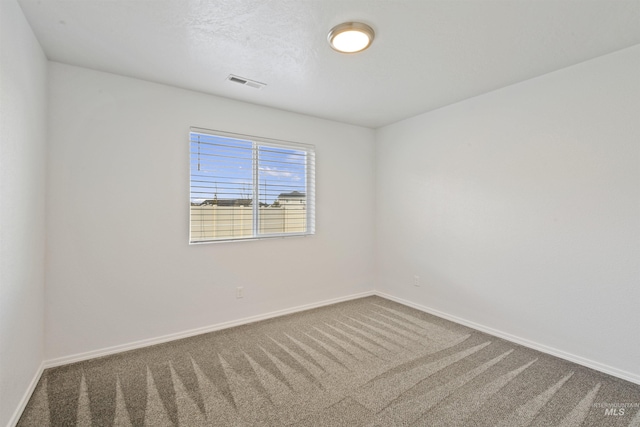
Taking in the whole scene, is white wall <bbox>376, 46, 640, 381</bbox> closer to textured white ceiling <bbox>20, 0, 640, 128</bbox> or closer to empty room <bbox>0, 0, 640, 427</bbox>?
empty room <bbox>0, 0, 640, 427</bbox>

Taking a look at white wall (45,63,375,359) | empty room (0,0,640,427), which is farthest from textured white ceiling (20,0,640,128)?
white wall (45,63,375,359)

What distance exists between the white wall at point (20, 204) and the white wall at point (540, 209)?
12.2ft

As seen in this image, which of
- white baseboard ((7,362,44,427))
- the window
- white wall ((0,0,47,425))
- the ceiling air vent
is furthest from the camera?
the window

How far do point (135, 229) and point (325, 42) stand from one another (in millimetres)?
2317

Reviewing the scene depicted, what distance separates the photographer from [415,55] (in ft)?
7.70

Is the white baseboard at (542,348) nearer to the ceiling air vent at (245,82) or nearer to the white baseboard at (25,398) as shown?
the ceiling air vent at (245,82)

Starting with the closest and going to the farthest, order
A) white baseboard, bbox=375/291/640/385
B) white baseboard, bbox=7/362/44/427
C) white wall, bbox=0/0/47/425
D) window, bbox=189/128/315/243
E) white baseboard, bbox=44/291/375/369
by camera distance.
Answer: white wall, bbox=0/0/47/425, white baseboard, bbox=7/362/44/427, white baseboard, bbox=375/291/640/385, white baseboard, bbox=44/291/375/369, window, bbox=189/128/315/243

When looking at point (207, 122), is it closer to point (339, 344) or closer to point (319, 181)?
point (319, 181)

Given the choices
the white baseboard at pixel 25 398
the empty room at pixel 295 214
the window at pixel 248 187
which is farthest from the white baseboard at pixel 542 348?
the white baseboard at pixel 25 398

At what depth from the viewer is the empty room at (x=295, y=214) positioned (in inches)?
73.5

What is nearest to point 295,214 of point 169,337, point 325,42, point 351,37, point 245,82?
point 245,82

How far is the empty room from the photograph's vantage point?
1868 mm

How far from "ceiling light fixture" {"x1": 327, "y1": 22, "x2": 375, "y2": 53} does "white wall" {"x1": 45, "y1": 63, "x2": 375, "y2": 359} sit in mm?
1090

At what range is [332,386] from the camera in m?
2.13
